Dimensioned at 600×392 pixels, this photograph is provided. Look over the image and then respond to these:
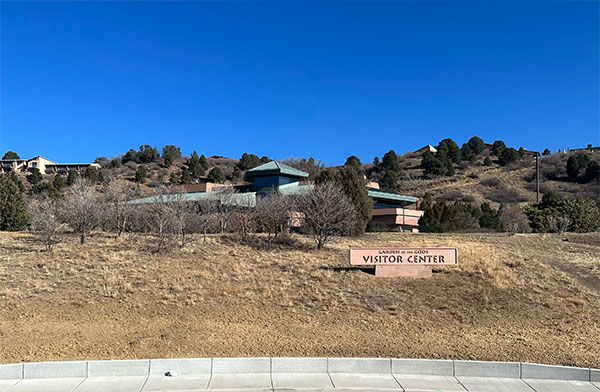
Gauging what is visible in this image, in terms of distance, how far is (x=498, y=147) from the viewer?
82062 mm

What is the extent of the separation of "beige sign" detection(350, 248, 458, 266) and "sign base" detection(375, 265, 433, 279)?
11 centimetres

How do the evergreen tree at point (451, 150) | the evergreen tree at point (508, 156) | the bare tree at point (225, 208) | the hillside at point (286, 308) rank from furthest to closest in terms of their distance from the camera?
the evergreen tree at point (451, 150) < the evergreen tree at point (508, 156) < the bare tree at point (225, 208) < the hillside at point (286, 308)

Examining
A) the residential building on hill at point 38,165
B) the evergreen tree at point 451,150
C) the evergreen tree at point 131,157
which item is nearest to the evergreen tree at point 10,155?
the residential building on hill at point 38,165

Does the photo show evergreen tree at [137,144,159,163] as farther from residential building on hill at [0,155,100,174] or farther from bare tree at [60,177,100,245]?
bare tree at [60,177,100,245]

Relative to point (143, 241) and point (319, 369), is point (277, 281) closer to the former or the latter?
point (319, 369)

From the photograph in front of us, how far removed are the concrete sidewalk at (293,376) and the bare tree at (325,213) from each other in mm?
12791

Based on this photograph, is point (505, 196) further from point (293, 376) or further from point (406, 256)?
point (293, 376)

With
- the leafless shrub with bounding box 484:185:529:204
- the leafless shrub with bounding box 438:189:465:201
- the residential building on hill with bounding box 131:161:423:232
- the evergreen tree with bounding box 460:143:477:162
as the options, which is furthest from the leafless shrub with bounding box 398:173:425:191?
the residential building on hill with bounding box 131:161:423:232

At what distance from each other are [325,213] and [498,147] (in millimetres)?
69859

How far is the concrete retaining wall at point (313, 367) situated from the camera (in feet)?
26.1

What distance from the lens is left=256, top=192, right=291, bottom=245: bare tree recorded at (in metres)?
24.4

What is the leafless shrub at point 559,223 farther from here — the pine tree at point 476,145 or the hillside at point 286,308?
the pine tree at point 476,145

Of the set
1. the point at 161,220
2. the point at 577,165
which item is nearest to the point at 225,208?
the point at 161,220

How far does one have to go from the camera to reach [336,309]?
11.6 metres
